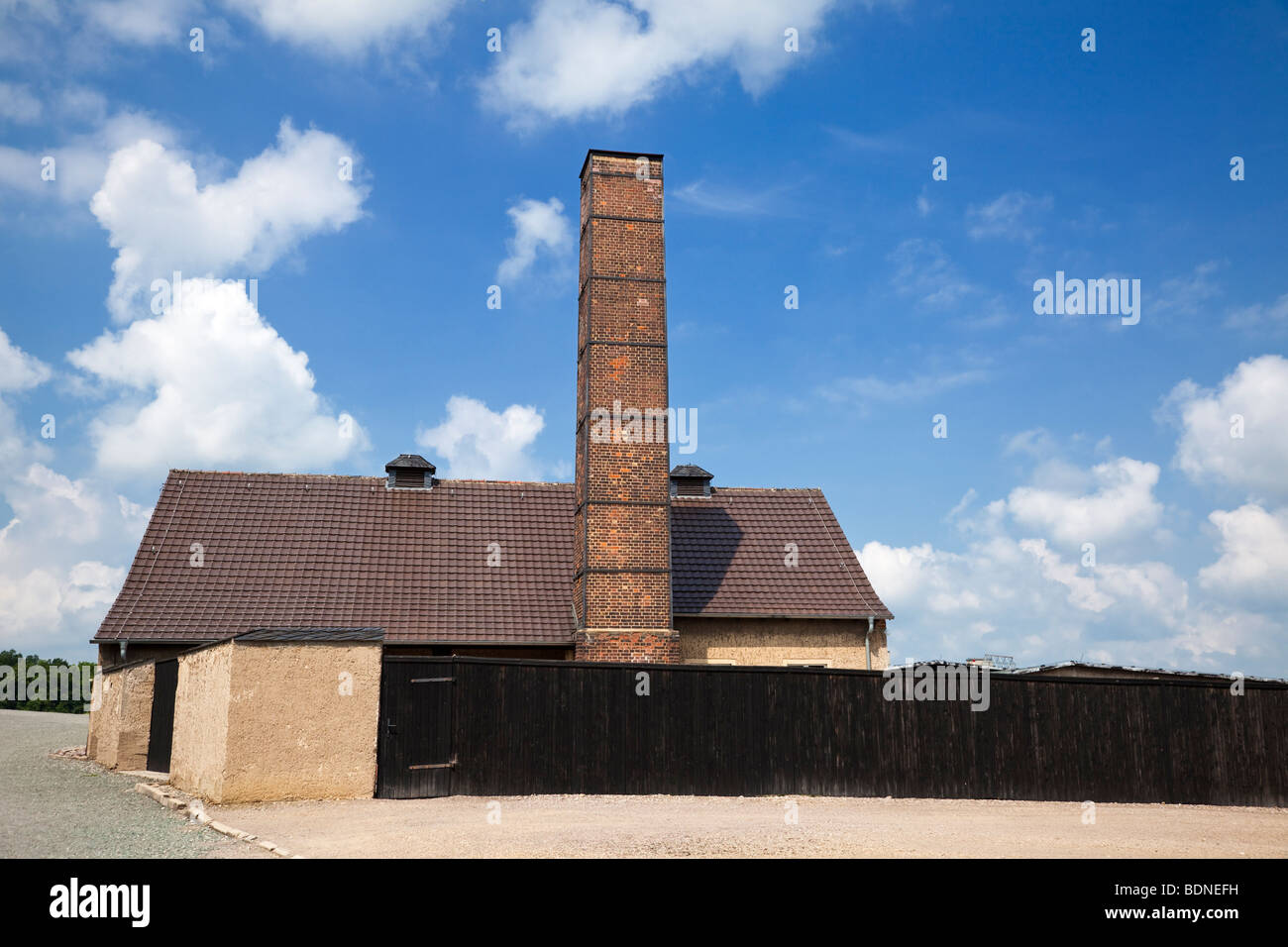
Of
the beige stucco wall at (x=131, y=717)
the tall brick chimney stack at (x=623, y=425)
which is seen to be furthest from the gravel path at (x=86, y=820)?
the tall brick chimney stack at (x=623, y=425)

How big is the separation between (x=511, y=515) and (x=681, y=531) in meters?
4.02

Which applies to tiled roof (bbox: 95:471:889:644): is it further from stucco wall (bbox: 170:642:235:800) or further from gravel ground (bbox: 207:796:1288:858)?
gravel ground (bbox: 207:796:1288:858)

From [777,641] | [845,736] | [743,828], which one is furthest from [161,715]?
[777,641]

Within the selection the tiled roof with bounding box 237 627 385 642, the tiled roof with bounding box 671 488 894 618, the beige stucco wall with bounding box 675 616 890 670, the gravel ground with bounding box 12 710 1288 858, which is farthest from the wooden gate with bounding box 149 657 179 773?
the beige stucco wall with bounding box 675 616 890 670

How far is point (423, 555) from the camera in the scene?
21.6m

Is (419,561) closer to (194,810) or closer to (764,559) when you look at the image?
(764,559)

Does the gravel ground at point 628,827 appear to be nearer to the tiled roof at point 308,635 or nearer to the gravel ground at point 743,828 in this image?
the gravel ground at point 743,828

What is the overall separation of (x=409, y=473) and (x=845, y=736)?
12929mm

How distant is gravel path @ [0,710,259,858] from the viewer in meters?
8.55

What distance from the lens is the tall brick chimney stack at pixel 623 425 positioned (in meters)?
18.6
